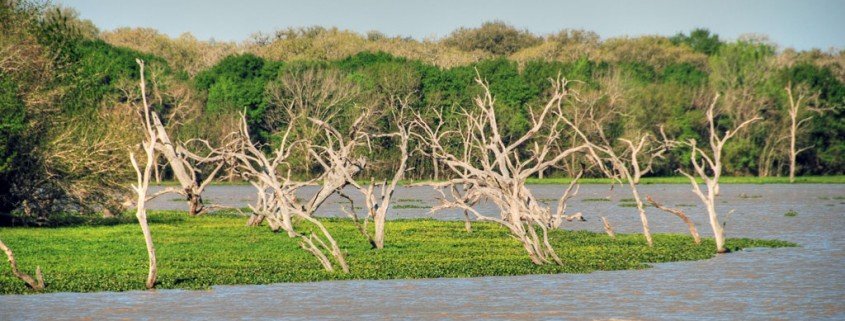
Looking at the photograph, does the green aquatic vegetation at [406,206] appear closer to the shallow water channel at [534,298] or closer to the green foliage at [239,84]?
the shallow water channel at [534,298]

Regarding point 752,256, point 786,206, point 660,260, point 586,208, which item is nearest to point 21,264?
point 660,260

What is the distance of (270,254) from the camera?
1629 inches

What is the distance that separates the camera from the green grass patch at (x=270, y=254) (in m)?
35.3

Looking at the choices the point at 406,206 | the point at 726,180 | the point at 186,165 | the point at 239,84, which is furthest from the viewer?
the point at 239,84

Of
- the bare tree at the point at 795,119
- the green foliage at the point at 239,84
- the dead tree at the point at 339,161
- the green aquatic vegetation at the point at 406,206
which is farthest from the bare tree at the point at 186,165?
the bare tree at the point at 795,119

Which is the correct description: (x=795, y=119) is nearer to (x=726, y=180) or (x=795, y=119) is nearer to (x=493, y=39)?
(x=726, y=180)

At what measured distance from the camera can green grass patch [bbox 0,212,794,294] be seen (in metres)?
35.3

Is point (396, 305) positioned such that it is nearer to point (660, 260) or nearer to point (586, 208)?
point (660, 260)

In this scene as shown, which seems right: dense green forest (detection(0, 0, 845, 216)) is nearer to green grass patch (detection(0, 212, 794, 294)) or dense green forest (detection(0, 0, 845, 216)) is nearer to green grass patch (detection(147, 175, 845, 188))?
green grass patch (detection(147, 175, 845, 188))

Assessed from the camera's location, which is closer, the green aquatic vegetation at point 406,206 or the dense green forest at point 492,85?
the green aquatic vegetation at point 406,206

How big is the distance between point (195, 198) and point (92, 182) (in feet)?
22.7

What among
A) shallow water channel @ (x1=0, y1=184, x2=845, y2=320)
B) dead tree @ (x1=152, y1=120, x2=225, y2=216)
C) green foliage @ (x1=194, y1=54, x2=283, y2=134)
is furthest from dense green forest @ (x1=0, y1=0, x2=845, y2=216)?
shallow water channel @ (x1=0, y1=184, x2=845, y2=320)

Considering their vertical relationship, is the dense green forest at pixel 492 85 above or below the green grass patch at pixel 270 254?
above

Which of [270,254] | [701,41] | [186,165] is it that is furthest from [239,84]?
[270,254]
